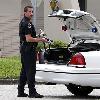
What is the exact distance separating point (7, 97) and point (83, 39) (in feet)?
6.96

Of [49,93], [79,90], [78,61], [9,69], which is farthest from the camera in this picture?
[9,69]

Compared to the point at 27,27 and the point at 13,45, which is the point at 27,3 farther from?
the point at 27,27

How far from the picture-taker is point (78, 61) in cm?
1497

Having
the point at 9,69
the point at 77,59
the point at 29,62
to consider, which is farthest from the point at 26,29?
the point at 9,69

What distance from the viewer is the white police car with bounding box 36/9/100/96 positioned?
1486cm

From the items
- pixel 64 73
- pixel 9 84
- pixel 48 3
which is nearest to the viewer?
pixel 64 73

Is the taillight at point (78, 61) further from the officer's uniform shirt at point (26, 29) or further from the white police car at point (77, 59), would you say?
the officer's uniform shirt at point (26, 29)

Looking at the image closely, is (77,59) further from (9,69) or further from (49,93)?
(9,69)

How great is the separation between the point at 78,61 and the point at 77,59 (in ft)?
0.15

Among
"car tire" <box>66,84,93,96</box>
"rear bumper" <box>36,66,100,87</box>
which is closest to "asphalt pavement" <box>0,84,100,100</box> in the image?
"car tire" <box>66,84,93,96</box>

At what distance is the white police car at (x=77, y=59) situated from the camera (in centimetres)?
1486

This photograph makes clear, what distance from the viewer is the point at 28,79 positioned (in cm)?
1540

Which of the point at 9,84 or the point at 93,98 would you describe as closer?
the point at 93,98

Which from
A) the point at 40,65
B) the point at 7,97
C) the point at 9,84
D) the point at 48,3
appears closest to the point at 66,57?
the point at 40,65
